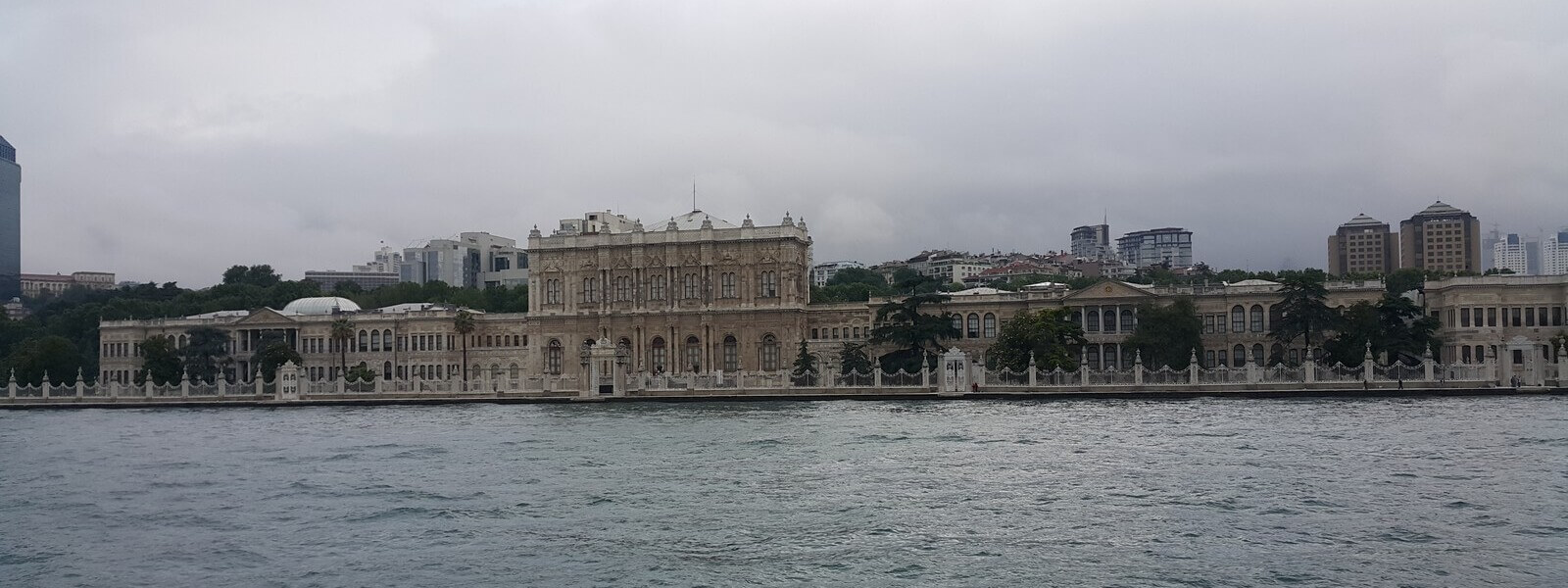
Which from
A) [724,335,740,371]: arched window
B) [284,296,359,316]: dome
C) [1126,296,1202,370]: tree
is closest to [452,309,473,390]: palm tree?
[284,296,359,316]: dome

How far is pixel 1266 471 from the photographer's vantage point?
2795 centimetres

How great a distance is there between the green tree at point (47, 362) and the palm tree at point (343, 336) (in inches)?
502

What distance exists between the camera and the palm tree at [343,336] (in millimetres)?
77688

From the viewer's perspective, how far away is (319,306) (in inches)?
3295

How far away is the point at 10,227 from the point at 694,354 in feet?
392

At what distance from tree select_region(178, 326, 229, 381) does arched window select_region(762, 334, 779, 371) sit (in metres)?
29.3

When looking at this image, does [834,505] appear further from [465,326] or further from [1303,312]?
[465,326]

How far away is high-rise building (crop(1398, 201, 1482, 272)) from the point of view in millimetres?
133375

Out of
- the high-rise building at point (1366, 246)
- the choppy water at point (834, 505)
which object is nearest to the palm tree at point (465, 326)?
the choppy water at point (834, 505)

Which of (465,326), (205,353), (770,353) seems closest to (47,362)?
(205,353)

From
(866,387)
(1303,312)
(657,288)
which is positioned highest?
(657,288)

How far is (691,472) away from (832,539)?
909cm

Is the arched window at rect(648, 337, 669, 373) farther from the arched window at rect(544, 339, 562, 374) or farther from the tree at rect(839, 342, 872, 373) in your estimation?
the tree at rect(839, 342, 872, 373)

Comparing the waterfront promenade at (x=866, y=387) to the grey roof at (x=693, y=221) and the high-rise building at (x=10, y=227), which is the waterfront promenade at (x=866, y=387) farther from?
the high-rise building at (x=10, y=227)
